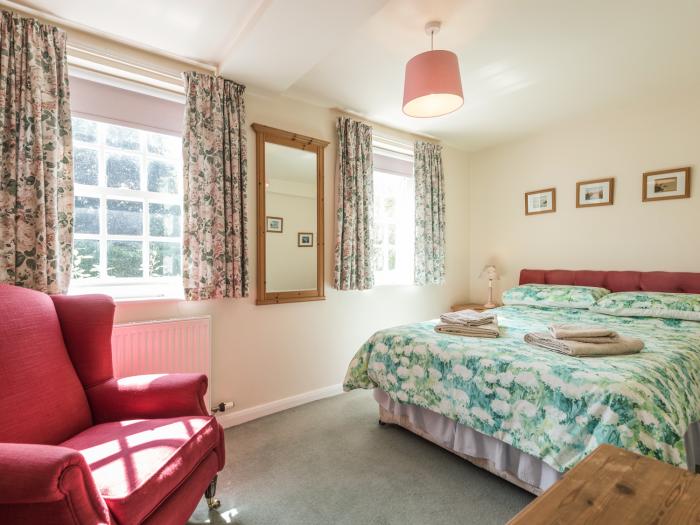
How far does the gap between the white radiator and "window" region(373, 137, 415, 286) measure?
1835mm

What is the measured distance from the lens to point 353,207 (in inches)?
125

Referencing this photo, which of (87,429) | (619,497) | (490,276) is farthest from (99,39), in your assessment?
(490,276)

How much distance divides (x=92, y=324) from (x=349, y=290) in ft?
6.52

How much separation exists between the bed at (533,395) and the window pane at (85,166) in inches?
82.3

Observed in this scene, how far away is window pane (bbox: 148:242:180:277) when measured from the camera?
7.95ft

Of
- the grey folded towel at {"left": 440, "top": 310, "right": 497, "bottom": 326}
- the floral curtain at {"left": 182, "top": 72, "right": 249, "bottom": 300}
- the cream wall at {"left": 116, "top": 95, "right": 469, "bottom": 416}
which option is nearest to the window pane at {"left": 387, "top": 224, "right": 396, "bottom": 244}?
the cream wall at {"left": 116, "top": 95, "right": 469, "bottom": 416}

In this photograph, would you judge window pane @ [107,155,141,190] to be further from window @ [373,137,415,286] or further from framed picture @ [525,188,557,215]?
framed picture @ [525,188,557,215]

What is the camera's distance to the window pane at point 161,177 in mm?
2412

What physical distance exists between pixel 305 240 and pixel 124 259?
4.28ft

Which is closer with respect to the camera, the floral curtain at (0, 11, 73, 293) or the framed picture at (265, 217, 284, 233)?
the floral curtain at (0, 11, 73, 293)

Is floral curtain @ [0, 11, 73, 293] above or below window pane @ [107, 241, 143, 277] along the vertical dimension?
above

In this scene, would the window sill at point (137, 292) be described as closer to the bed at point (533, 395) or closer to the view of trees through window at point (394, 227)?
the bed at point (533, 395)

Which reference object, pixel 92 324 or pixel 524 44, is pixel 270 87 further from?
pixel 92 324

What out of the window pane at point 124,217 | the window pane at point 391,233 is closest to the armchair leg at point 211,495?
the window pane at point 124,217
